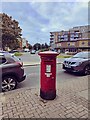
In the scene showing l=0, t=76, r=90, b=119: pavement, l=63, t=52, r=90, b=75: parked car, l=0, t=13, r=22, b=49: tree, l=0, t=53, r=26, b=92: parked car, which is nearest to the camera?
l=0, t=76, r=90, b=119: pavement

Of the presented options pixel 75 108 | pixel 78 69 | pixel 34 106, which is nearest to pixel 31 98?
pixel 34 106

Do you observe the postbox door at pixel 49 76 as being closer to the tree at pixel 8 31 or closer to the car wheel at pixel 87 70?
the car wheel at pixel 87 70

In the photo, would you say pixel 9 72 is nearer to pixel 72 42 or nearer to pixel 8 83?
pixel 8 83

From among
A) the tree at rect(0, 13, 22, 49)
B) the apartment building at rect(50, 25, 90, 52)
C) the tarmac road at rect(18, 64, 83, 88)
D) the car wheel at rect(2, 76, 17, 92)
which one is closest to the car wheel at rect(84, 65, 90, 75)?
the tarmac road at rect(18, 64, 83, 88)

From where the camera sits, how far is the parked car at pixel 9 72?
5146 millimetres

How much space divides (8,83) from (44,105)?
2115 mm

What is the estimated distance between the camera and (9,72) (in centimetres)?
523

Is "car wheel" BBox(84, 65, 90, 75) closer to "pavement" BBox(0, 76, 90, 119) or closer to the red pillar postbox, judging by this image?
"pavement" BBox(0, 76, 90, 119)

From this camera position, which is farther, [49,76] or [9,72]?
[9,72]

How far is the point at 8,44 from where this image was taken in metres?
33.1

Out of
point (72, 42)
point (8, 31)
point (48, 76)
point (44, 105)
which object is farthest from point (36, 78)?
point (72, 42)

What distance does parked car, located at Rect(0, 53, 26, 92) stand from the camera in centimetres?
515

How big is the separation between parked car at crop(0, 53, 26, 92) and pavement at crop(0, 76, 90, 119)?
2.74 feet

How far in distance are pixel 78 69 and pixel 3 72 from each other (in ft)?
14.8
